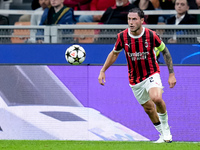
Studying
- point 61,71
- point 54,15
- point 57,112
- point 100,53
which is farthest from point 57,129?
point 54,15

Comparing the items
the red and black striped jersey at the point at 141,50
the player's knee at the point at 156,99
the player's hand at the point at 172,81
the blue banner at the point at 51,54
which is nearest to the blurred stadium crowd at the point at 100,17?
the blue banner at the point at 51,54

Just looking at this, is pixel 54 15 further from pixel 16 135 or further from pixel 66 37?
pixel 16 135

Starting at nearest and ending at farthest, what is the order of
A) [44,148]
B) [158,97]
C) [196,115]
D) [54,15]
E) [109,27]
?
[44,148], [158,97], [196,115], [109,27], [54,15]

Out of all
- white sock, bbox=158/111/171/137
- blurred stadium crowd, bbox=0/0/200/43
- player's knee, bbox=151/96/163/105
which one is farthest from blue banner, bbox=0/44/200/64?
player's knee, bbox=151/96/163/105

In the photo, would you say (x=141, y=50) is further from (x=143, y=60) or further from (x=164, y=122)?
(x=164, y=122)

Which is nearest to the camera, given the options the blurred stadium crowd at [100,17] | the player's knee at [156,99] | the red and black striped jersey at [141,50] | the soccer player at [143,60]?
the player's knee at [156,99]

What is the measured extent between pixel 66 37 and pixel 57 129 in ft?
7.17

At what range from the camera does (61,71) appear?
32.2 ft

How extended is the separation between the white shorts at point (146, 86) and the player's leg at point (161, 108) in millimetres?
110

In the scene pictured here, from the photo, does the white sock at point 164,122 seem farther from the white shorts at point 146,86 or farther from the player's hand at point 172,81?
the player's hand at point 172,81

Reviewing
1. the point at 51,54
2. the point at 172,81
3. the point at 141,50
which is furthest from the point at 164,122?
the point at 51,54

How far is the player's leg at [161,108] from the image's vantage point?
7734 millimetres

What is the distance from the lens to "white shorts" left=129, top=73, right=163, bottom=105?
7.99m

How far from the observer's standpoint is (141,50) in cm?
807
